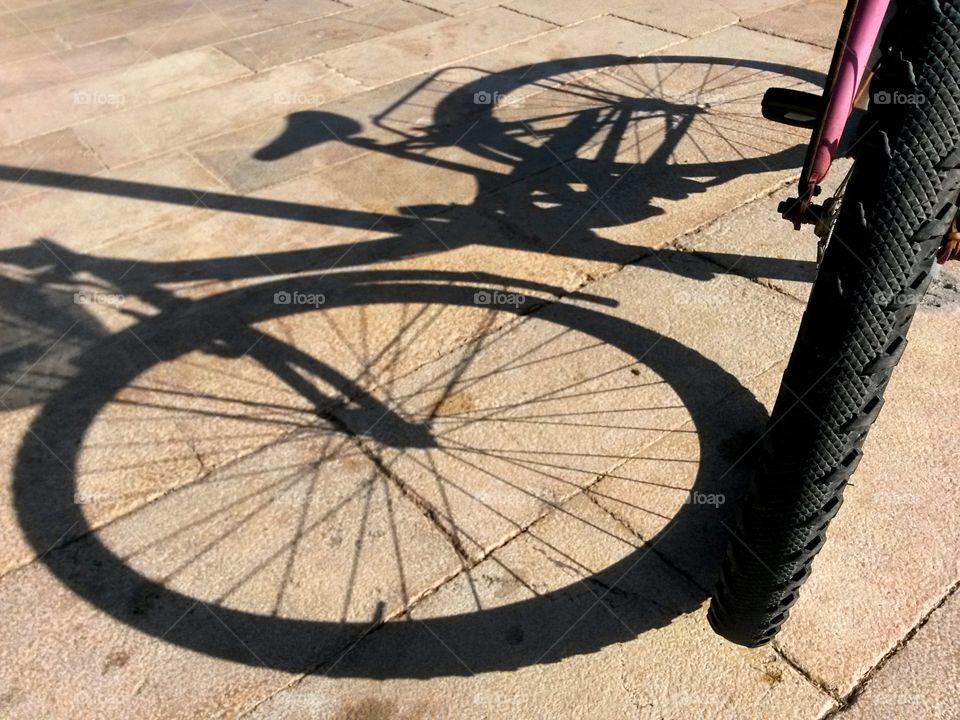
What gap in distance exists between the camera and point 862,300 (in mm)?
2170

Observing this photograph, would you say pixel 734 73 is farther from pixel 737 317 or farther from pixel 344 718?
pixel 344 718

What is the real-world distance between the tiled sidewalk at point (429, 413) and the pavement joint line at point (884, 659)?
11mm

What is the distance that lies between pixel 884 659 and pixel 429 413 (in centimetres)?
211

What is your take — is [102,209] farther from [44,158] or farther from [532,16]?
[532,16]

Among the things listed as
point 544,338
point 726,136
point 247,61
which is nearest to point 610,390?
point 544,338

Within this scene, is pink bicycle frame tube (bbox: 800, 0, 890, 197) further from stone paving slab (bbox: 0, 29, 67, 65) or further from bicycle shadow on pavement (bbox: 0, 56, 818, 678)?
stone paving slab (bbox: 0, 29, 67, 65)

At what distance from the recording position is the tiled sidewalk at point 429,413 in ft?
9.67

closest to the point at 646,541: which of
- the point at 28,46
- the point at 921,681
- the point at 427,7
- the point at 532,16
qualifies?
the point at 921,681

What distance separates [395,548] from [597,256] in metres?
2.37

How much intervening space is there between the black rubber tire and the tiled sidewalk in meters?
0.54

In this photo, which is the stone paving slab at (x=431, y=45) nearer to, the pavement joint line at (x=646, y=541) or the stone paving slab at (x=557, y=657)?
the pavement joint line at (x=646, y=541)

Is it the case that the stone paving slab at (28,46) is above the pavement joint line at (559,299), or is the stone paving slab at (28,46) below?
below

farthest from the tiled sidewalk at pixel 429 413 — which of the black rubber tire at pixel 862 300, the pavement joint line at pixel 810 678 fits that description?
the black rubber tire at pixel 862 300

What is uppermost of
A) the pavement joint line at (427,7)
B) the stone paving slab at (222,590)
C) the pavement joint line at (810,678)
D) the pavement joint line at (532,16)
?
the pavement joint line at (532,16)
